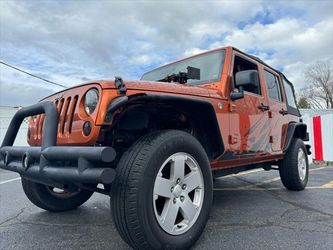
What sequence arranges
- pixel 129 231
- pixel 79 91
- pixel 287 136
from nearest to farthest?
pixel 129 231 → pixel 79 91 → pixel 287 136

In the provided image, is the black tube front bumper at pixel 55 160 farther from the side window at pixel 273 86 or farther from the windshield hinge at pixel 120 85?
the side window at pixel 273 86

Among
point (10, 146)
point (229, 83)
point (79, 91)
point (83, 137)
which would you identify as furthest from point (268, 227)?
point (10, 146)

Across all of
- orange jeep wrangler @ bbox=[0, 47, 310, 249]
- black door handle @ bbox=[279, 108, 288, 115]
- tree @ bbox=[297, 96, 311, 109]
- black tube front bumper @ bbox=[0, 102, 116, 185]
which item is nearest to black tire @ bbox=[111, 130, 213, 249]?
orange jeep wrangler @ bbox=[0, 47, 310, 249]

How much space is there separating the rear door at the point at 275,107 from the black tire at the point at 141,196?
102 inches

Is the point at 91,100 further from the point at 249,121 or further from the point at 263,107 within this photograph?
the point at 263,107

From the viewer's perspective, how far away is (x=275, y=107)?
16.0 ft

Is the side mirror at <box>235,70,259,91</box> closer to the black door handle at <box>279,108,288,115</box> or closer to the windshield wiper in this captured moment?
the windshield wiper

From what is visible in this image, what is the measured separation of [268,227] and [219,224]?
48 centimetres

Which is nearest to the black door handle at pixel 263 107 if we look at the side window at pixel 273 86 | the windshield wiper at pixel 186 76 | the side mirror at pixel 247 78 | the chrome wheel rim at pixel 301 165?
the side window at pixel 273 86

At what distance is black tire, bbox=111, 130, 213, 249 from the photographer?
2193 millimetres

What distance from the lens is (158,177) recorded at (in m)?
2.40

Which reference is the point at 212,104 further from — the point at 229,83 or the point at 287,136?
the point at 287,136

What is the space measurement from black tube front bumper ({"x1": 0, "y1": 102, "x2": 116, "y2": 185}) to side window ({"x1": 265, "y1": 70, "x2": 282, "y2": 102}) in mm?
3311

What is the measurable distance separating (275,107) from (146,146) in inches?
122
